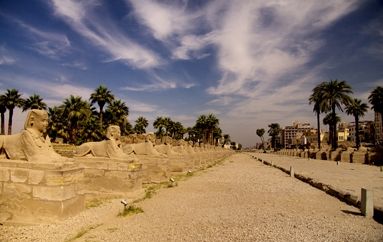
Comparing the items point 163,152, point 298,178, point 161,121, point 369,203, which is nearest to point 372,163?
point 298,178

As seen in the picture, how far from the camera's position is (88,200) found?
888 cm

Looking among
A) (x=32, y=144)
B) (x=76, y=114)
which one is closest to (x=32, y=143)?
(x=32, y=144)

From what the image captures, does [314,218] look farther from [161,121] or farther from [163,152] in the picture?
[161,121]

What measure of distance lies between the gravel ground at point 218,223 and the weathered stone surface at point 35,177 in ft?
2.70

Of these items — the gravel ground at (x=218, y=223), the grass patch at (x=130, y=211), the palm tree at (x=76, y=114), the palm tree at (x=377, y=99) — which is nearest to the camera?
the gravel ground at (x=218, y=223)

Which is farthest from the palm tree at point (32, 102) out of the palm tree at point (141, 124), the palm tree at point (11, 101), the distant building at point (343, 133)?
the distant building at point (343, 133)

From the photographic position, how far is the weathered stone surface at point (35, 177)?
6.19 m

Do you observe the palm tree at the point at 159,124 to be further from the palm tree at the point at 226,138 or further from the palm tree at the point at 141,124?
the palm tree at the point at 226,138

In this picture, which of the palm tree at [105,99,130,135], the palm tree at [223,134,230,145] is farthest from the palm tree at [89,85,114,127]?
the palm tree at [223,134,230,145]

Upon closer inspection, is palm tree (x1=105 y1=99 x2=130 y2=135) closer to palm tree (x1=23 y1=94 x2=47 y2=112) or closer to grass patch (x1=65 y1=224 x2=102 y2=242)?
palm tree (x1=23 y1=94 x2=47 y2=112)

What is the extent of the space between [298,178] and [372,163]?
16338 millimetres

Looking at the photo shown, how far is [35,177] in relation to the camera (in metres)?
6.22

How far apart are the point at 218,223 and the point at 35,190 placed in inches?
137

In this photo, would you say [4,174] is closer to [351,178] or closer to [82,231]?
[82,231]
